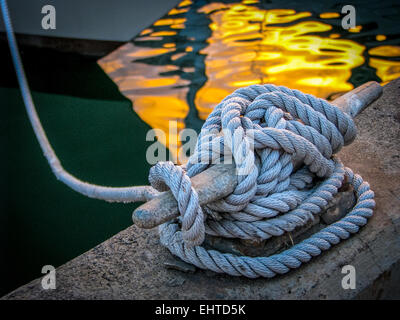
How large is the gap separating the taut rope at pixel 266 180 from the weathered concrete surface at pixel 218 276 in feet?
0.14

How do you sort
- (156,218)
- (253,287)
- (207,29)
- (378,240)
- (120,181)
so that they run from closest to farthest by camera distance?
(156,218)
(253,287)
(378,240)
(120,181)
(207,29)

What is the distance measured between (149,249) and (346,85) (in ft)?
8.67

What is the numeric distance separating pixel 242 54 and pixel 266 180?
286 cm

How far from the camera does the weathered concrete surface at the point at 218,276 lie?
1084mm

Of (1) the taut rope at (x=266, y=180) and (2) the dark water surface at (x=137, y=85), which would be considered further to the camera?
(2) the dark water surface at (x=137, y=85)

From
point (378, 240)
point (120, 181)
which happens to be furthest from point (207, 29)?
point (378, 240)

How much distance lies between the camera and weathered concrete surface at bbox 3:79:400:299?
108 centimetres

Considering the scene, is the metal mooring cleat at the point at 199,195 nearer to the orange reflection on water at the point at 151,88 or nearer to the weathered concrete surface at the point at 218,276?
the weathered concrete surface at the point at 218,276

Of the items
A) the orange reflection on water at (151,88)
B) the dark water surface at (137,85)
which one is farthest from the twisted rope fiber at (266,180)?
the orange reflection on water at (151,88)

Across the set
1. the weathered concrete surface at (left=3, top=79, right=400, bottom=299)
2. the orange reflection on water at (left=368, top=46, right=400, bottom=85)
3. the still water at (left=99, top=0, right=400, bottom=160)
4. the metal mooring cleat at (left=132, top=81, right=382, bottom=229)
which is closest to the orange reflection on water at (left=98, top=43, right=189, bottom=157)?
the still water at (left=99, top=0, right=400, bottom=160)

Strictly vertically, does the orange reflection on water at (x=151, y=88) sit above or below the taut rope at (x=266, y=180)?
below

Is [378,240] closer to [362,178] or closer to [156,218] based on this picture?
[362,178]

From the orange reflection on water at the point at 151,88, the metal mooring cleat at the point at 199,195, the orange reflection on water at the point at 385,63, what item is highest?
the metal mooring cleat at the point at 199,195
